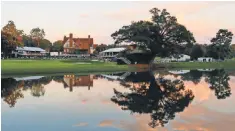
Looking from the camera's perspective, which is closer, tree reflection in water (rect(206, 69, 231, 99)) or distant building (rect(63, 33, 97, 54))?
tree reflection in water (rect(206, 69, 231, 99))

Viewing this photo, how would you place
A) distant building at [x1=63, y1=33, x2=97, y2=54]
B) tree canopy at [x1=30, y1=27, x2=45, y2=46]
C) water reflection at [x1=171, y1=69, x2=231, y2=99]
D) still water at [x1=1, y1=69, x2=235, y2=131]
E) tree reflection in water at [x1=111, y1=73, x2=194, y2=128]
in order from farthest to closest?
tree canopy at [x1=30, y1=27, x2=45, y2=46]
distant building at [x1=63, y1=33, x2=97, y2=54]
water reflection at [x1=171, y1=69, x2=231, y2=99]
tree reflection in water at [x1=111, y1=73, x2=194, y2=128]
still water at [x1=1, y1=69, x2=235, y2=131]

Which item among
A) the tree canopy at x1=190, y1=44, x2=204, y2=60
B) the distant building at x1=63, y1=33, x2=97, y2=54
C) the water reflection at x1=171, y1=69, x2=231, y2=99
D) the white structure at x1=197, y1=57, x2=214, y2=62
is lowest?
the water reflection at x1=171, y1=69, x2=231, y2=99

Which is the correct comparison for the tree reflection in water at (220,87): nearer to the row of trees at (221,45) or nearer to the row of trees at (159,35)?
the row of trees at (159,35)

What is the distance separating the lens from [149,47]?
221 ft

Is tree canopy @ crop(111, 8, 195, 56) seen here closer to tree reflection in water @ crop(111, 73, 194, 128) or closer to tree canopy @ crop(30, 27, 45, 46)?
tree reflection in water @ crop(111, 73, 194, 128)

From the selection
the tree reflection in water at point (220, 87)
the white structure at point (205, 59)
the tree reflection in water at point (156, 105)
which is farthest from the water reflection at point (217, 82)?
the white structure at point (205, 59)

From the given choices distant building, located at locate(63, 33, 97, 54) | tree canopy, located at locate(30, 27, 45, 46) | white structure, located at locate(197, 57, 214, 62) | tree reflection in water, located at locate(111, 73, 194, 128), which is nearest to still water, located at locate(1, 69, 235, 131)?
tree reflection in water, located at locate(111, 73, 194, 128)

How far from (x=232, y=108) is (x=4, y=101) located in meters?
12.0

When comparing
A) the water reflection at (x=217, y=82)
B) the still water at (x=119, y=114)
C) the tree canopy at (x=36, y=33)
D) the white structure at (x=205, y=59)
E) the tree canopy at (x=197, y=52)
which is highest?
the tree canopy at (x=36, y=33)

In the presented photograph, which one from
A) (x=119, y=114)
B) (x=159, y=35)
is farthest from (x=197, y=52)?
(x=119, y=114)

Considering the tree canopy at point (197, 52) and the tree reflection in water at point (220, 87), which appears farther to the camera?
the tree canopy at point (197, 52)

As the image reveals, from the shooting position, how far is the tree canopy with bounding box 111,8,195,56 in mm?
66062

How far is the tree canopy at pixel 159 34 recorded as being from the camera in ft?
217

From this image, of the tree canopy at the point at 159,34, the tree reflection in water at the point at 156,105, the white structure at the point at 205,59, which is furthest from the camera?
the white structure at the point at 205,59
